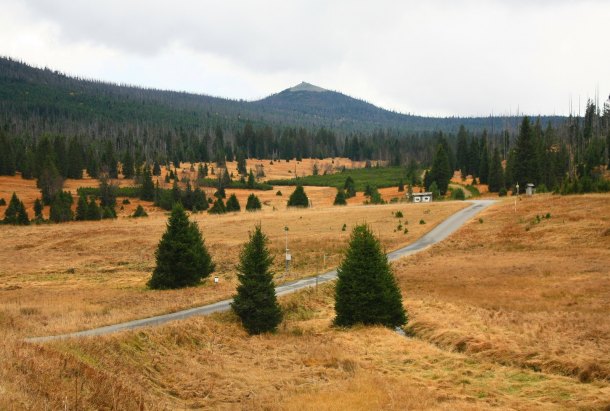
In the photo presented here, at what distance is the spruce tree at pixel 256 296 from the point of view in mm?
24844

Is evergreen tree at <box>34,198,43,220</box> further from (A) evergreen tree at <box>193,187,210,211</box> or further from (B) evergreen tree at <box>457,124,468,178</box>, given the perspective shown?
(B) evergreen tree at <box>457,124,468,178</box>

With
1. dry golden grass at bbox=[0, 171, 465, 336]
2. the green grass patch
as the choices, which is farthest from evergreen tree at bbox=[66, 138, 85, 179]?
dry golden grass at bbox=[0, 171, 465, 336]

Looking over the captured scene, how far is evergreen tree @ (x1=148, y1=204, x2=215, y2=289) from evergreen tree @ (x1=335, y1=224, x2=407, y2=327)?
14.4 m

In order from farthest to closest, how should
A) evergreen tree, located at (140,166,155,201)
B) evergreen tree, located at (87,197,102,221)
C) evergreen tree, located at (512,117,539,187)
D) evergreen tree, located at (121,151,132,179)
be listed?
evergreen tree, located at (121,151,132,179)
evergreen tree, located at (140,166,155,201)
evergreen tree, located at (87,197,102,221)
evergreen tree, located at (512,117,539,187)

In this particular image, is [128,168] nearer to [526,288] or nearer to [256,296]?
[526,288]

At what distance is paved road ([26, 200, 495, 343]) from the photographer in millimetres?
21531

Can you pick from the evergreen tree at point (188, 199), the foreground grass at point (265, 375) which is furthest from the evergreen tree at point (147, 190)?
the foreground grass at point (265, 375)

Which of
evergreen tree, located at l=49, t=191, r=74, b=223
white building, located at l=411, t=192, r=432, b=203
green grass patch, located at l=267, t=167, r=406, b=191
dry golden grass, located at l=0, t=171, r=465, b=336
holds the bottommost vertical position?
dry golden grass, located at l=0, t=171, r=465, b=336

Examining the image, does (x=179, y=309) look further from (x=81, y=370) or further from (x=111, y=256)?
(x=111, y=256)

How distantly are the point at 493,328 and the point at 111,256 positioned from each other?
144 feet

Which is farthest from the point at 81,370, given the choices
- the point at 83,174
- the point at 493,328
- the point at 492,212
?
the point at 83,174

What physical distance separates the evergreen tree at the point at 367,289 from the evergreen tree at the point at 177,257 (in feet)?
47.4

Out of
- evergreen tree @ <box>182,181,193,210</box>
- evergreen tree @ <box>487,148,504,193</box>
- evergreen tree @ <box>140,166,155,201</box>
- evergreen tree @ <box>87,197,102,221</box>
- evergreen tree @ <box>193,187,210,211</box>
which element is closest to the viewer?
evergreen tree @ <box>87,197,102,221</box>

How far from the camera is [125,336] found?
63.1 ft
